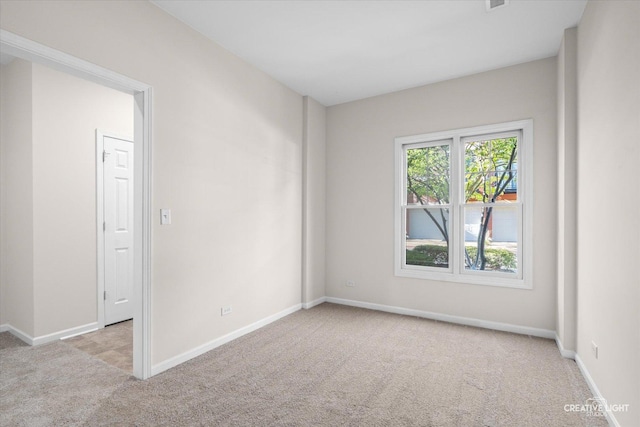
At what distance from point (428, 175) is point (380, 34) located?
1.87 metres

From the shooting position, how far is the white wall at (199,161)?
2301mm

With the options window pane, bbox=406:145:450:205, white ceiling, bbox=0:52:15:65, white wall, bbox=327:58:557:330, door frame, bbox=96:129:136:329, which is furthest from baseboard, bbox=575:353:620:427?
white ceiling, bbox=0:52:15:65

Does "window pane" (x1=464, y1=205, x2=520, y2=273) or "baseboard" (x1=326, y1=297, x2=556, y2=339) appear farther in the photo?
"window pane" (x1=464, y1=205, x2=520, y2=273)

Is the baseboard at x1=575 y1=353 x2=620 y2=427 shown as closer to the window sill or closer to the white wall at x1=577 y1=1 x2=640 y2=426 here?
the white wall at x1=577 y1=1 x2=640 y2=426

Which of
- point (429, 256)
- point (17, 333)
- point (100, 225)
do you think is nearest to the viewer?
point (17, 333)

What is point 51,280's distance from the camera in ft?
10.8

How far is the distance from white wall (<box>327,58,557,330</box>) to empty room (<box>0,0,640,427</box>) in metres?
0.03

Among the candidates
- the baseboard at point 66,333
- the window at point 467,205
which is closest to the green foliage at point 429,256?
the window at point 467,205

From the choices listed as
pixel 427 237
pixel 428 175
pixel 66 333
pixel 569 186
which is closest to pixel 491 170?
pixel 428 175

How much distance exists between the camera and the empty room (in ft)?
6.91

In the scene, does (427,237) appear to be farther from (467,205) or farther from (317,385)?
(317,385)

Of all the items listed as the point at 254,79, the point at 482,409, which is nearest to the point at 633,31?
the point at 482,409

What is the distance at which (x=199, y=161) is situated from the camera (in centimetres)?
300

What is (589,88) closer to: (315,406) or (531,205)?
(531,205)
